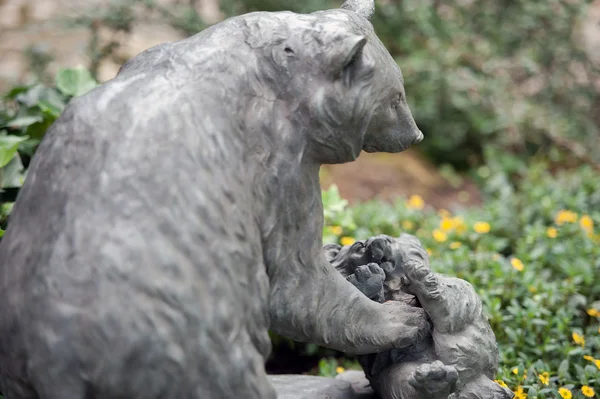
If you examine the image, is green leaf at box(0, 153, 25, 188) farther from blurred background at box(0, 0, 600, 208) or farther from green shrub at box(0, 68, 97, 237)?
blurred background at box(0, 0, 600, 208)

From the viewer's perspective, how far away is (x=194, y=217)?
131 centimetres

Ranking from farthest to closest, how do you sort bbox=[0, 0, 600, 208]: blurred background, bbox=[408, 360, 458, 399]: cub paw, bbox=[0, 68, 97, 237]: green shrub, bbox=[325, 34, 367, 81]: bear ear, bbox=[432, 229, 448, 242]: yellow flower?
bbox=[0, 0, 600, 208]: blurred background
bbox=[432, 229, 448, 242]: yellow flower
bbox=[0, 68, 97, 237]: green shrub
bbox=[408, 360, 458, 399]: cub paw
bbox=[325, 34, 367, 81]: bear ear

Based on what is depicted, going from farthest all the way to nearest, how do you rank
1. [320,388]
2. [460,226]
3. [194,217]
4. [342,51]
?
[460,226]
[320,388]
[342,51]
[194,217]

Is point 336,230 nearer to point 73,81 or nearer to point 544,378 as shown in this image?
point 544,378

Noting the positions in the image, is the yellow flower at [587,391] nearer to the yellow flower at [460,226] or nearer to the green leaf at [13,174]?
the yellow flower at [460,226]

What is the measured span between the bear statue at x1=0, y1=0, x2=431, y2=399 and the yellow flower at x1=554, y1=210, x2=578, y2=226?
2.34m

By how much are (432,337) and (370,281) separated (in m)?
0.22

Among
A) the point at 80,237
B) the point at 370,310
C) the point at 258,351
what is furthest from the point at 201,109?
the point at 370,310

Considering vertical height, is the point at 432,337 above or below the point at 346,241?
above

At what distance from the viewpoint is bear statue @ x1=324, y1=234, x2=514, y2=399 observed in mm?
1777

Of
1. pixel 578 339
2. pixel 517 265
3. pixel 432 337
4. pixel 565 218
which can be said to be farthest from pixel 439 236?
pixel 432 337

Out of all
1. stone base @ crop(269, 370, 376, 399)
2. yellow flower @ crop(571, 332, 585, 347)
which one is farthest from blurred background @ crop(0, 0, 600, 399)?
stone base @ crop(269, 370, 376, 399)

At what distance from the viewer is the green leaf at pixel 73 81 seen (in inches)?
126

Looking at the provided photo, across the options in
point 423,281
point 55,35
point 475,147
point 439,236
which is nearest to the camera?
point 423,281
